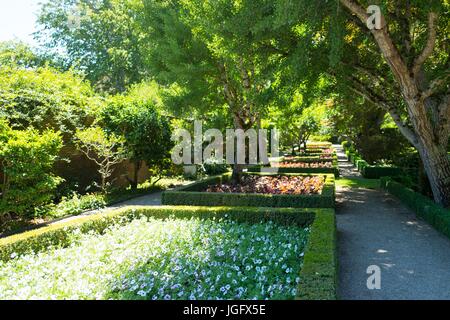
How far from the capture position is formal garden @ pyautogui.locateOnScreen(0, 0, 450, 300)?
5117 mm

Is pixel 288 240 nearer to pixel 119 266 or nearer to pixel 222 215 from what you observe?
pixel 222 215

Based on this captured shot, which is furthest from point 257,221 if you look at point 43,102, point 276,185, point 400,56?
point 43,102

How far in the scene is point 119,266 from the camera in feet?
17.7

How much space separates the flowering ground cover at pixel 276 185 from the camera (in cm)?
1184

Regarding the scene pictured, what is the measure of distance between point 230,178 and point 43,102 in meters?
7.78

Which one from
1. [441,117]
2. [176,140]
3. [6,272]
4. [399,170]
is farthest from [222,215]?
[399,170]

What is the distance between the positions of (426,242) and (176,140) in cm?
1141

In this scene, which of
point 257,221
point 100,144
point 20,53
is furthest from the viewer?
point 20,53

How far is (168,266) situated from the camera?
516 centimetres

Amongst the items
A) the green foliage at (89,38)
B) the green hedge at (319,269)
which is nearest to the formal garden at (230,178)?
the green hedge at (319,269)

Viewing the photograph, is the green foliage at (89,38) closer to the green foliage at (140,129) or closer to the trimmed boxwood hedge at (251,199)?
the green foliage at (140,129)

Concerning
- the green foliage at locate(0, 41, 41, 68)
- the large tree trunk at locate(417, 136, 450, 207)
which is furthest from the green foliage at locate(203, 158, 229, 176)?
the green foliage at locate(0, 41, 41, 68)

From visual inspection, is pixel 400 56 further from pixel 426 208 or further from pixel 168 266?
pixel 168 266

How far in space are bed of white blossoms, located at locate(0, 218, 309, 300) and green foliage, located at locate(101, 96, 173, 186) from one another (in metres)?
7.48
